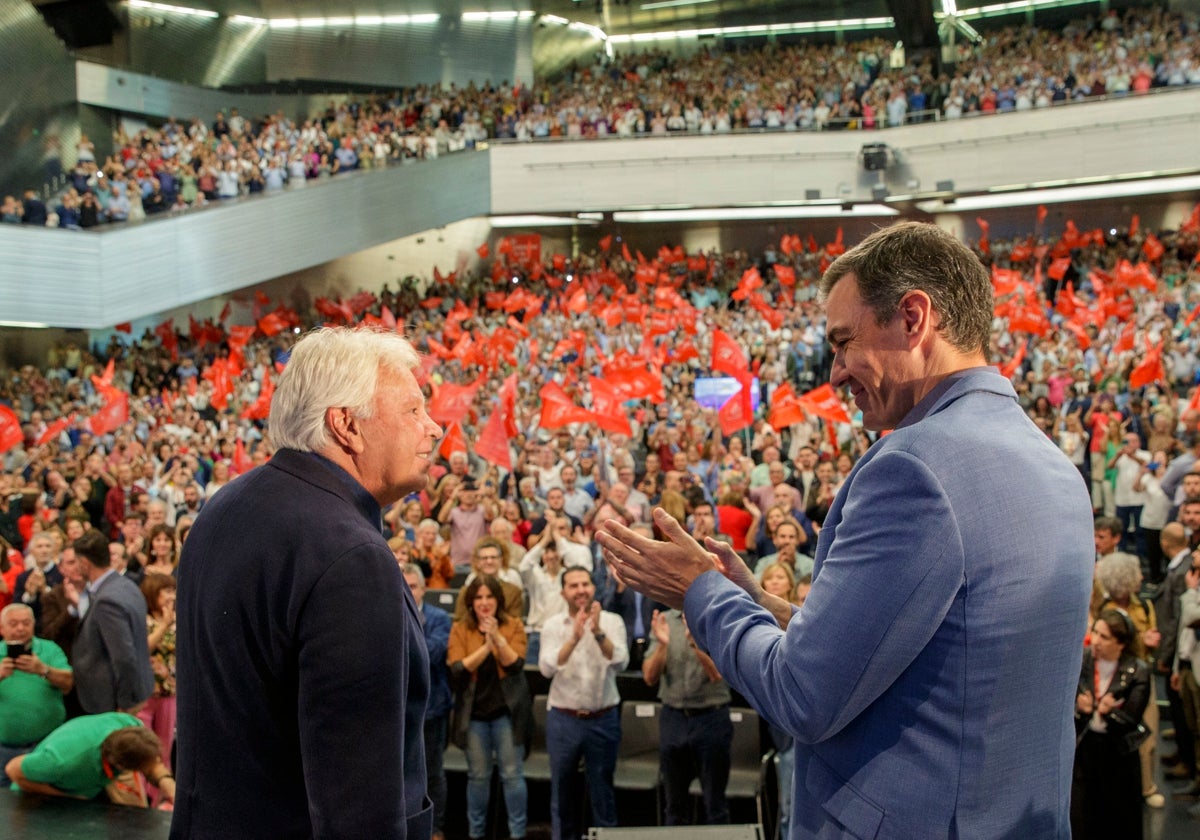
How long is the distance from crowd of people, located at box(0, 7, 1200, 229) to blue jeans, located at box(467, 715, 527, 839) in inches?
631

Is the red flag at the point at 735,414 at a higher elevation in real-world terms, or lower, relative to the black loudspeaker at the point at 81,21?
Answer: lower

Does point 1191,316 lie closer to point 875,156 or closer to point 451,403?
point 451,403

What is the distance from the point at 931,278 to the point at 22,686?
187 inches

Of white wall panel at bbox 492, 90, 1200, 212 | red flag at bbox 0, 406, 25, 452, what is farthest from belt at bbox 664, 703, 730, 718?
white wall panel at bbox 492, 90, 1200, 212

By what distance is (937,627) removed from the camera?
1.42m

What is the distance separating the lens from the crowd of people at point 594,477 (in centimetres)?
551

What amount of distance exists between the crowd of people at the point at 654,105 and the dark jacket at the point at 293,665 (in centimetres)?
1918

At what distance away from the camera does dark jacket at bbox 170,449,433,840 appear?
5.15 ft

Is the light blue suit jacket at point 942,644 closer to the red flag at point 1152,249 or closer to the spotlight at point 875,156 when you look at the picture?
the red flag at point 1152,249

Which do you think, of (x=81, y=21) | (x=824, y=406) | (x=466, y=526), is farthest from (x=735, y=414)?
(x=81, y=21)

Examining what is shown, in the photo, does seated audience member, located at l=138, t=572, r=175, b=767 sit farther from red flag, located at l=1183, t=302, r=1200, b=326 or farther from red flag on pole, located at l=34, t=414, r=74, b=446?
red flag, located at l=1183, t=302, r=1200, b=326

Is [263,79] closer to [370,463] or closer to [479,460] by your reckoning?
[479,460]

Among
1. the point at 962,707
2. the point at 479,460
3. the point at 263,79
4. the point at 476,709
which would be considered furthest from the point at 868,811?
the point at 263,79

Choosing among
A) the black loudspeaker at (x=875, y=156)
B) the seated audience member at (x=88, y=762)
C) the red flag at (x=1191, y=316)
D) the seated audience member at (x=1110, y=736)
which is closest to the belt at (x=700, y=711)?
the seated audience member at (x=1110, y=736)
